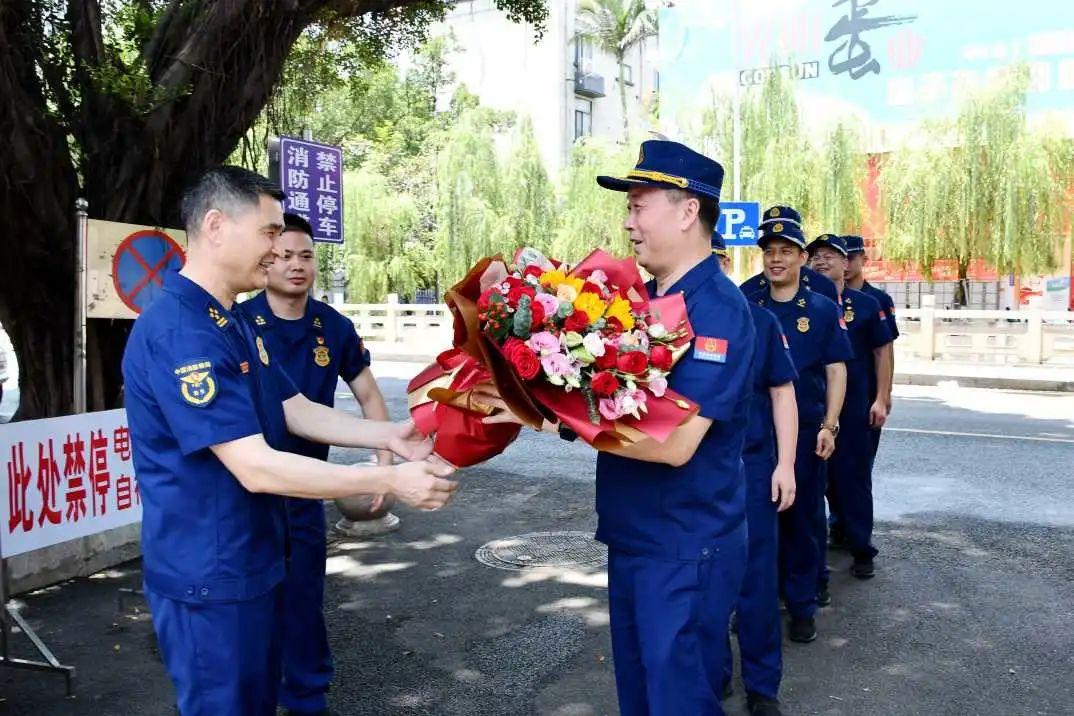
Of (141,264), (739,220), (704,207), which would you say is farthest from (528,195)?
(704,207)

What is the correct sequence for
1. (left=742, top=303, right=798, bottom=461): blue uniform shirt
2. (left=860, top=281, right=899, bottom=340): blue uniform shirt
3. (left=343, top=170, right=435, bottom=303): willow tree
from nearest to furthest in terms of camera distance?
(left=742, top=303, right=798, bottom=461): blue uniform shirt
(left=860, top=281, right=899, bottom=340): blue uniform shirt
(left=343, top=170, right=435, bottom=303): willow tree

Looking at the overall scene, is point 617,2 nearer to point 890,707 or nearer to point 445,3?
point 445,3

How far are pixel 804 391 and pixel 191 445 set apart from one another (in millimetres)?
3144

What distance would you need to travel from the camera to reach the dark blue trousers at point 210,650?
232cm

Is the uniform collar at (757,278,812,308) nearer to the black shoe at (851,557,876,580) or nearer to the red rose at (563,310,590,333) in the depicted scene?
the black shoe at (851,557,876,580)

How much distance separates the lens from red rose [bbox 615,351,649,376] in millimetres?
2182

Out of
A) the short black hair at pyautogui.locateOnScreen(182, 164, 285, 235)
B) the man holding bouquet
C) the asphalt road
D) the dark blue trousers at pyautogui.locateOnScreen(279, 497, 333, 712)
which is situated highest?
the short black hair at pyautogui.locateOnScreen(182, 164, 285, 235)

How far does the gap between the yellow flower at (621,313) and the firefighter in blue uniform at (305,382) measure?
65.9 inches

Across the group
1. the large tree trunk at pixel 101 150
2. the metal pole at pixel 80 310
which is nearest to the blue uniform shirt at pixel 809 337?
the large tree trunk at pixel 101 150

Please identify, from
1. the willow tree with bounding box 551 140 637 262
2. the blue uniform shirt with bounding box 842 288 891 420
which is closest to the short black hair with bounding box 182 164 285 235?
the blue uniform shirt with bounding box 842 288 891 420

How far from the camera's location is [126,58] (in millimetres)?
6207

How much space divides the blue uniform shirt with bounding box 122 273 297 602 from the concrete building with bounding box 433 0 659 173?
3584 centimetres

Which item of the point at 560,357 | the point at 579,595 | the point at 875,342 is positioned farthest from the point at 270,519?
the point at 875,342

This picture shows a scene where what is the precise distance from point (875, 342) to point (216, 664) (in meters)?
4.51
